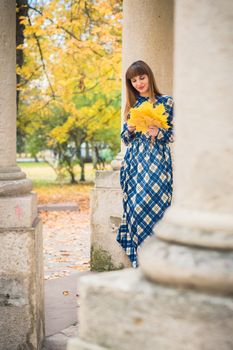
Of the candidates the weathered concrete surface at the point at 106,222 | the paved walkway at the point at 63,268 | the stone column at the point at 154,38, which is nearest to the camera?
the paved walkway at the point at 63,268

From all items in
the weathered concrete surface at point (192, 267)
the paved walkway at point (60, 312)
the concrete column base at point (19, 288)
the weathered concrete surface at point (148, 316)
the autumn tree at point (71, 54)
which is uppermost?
the autumn tree at point (71, 54)

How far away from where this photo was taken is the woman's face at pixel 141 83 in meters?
3.90

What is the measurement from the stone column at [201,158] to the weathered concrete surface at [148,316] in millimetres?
55

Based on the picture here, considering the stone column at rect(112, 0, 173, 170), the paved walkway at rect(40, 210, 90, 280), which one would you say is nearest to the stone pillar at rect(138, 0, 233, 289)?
the stone column at rect(112, 0, 173, 170)

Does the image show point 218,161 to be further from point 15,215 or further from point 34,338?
point 34,338

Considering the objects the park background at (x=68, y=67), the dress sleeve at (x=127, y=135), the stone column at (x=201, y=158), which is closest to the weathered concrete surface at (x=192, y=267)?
the stone column at (x=201, y=158)

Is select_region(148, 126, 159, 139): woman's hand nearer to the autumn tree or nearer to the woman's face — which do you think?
the woman's face

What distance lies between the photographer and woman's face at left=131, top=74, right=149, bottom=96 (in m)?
3.90

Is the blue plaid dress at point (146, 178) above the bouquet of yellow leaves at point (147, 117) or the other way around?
the other way around

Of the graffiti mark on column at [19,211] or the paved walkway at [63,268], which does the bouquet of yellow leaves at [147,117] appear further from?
the paved walkway at [63,268]

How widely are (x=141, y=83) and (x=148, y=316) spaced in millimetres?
2605

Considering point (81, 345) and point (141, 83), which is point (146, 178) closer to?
point (141, 83)

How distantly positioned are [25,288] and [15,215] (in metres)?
0.51

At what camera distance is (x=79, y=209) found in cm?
1232
